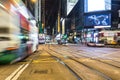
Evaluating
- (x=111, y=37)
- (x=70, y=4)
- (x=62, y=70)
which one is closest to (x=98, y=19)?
(x=111, y=37)

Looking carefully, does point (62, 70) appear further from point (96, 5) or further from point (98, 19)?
point (96, 5)

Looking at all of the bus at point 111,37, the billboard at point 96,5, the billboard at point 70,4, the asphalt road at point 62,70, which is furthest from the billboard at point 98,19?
the asphalt road at point 62,70

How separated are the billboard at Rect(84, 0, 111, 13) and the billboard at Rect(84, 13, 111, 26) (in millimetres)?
1624

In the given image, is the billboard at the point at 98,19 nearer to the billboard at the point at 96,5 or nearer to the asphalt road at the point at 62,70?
the billboard at the point at 96,5

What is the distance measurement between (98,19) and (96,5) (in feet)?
12.5

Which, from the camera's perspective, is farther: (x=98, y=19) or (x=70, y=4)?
(x=70, y=4)

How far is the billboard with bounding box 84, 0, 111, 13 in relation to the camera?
8394 cm

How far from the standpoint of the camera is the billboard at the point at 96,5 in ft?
275

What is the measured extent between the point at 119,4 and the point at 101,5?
4859 millimetres

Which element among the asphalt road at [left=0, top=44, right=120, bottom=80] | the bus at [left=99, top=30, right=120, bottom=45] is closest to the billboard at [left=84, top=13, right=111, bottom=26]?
the bus at [left=99, top=30, right=120, bottom=45]

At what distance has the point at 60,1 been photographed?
15312 cm

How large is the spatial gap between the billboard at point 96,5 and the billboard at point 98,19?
1.62 meters

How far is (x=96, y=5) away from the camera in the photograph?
285 feet

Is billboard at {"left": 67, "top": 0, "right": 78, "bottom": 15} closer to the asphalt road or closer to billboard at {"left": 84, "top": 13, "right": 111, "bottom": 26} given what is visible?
billboard at {"left": 84, "top": 13, "right": 111, "bottom": 26}
